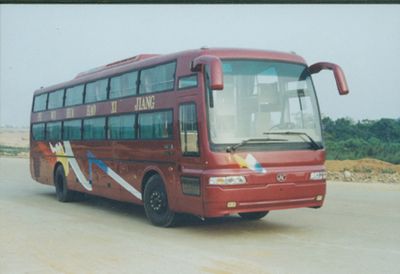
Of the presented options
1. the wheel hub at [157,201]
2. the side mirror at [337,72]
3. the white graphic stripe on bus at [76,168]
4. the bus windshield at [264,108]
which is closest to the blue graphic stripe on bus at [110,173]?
the white graphic stripe on bus at [76,168]

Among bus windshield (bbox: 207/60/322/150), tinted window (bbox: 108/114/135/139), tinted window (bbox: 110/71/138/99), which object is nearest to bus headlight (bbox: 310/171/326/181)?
bus windshield (bbox: 207/60/322/150)

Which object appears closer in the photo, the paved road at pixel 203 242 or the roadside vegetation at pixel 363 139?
the paved road at pixel 203 242

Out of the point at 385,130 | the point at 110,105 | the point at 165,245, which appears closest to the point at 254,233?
the point at 165,245

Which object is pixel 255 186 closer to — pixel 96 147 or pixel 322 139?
pixel 322 139

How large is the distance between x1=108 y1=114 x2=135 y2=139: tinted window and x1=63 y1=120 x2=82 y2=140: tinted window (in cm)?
202

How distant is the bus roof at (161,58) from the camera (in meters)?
9.41

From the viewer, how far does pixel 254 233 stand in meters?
9.62

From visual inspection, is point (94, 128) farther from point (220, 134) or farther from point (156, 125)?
point (220, 134)

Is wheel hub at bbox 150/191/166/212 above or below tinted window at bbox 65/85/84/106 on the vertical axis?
below

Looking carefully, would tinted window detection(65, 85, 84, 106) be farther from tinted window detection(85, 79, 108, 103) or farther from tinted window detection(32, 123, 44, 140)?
tinted window detection(32, 123, 44, 140)

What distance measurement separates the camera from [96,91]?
13383mm

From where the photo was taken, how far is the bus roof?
941 cm

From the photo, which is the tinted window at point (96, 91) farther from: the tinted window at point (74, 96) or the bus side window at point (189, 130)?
the bus side window at point (189, 130)

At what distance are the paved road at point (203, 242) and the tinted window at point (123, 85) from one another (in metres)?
2.51
